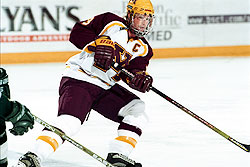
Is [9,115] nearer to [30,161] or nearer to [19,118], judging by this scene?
[19,118]

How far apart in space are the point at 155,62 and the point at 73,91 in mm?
5270

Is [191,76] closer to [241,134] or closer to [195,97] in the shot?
[195,97]

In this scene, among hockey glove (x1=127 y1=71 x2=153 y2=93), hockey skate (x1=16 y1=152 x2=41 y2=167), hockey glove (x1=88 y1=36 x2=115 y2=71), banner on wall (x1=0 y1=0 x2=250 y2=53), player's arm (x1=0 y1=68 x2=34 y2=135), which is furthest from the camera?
banner on wall (x1=0 y1=0 x2=250 y2=53)

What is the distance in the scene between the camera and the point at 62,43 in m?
8.20

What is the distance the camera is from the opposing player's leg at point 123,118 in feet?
9.11

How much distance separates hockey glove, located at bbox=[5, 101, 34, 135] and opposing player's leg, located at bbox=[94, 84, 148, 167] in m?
0.79

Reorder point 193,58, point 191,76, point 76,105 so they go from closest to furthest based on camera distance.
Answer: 1. point 76,105
2. point 191,76
3. point 193,58

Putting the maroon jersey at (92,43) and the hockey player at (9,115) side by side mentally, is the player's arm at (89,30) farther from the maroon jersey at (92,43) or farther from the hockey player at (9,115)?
the hockey player at (9,115)

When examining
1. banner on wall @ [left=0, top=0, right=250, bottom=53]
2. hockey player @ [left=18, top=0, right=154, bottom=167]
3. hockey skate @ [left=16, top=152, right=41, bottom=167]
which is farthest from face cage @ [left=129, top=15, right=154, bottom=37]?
banner on wall @ [left=0, top=0, right=250, bottom=53]

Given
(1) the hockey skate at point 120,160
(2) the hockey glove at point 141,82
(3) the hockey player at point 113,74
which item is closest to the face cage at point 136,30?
(3) the hockey player at point 113,74

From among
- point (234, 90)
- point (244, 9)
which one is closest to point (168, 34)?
point (244, 9)

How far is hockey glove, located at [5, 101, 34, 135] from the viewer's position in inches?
76.9

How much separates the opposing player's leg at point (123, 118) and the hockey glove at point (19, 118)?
0.79 m

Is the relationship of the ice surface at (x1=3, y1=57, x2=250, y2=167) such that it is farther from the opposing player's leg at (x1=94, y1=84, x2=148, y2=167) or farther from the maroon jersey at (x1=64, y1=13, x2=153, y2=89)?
the maroon jersey at (x1=64, y1=13, x2=153, y2=89)
